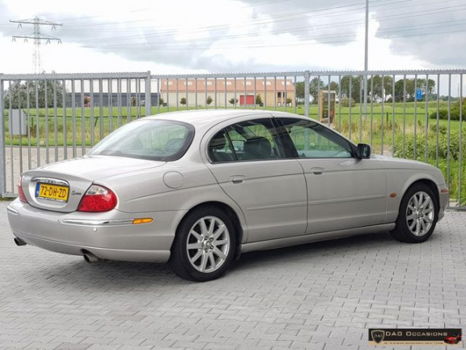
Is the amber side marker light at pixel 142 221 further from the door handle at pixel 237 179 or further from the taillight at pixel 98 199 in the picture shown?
the door handle at pixel 237 179

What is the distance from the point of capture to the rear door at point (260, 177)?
707cm

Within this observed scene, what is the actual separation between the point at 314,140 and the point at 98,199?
262cm

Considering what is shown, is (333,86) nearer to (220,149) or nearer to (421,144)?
(421,144)

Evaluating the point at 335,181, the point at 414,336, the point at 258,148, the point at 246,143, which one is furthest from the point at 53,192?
the point at 414,336

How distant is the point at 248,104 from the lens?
1237 cm

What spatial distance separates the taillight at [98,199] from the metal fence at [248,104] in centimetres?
616

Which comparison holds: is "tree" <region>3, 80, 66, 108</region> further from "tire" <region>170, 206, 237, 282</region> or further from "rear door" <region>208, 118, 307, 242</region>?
"tire" <region>170, 206, 237, 282</region>

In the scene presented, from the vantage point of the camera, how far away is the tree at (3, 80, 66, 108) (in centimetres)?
1313

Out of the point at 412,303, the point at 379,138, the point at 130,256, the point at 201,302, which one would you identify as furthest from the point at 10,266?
the point at 379,138

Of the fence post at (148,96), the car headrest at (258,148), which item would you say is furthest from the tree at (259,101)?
the car headrest at (258,148)

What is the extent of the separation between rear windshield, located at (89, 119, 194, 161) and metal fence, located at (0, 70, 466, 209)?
4699 millimetres

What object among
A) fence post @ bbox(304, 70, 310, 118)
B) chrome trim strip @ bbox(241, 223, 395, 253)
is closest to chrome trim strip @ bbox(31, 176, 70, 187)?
chrome trim strip @ bbox(241, 223, 395, 253)

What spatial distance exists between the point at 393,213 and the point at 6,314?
442 centimetres

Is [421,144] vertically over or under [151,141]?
under
